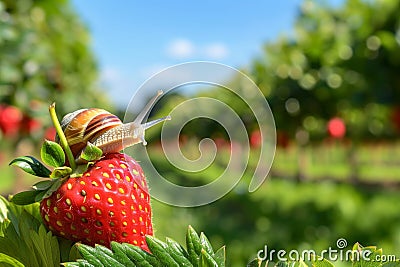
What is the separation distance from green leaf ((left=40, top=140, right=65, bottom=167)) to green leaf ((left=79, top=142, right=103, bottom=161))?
2 centimetres

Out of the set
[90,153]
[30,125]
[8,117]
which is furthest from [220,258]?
[30,125]

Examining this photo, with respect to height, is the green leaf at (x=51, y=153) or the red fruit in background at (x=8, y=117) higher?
the red fruit in background at (x=8, y=117)

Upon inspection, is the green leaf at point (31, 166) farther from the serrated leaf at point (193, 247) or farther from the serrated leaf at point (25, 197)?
the serrated leaf at point (193, 247)

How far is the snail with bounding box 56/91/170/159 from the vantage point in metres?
0.45

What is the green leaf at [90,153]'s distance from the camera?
1.47ft

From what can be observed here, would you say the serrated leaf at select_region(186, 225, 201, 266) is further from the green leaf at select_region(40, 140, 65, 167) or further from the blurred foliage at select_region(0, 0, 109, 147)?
the blurred foliage at select_region(0, 0, 109, 147)

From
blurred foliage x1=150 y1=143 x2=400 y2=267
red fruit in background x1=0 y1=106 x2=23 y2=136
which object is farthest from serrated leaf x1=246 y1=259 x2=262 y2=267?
red fruit in background x1=0 y1=106 x2=23 y2=136

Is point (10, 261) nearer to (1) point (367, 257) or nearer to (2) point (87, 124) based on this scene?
(2) point (87, 124)

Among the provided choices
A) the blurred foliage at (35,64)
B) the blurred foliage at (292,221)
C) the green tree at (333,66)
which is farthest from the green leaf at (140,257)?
the green tree at (333,66)

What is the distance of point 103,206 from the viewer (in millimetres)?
503

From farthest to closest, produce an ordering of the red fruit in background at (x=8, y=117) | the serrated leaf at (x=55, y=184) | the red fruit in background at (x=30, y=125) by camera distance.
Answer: the red fruit in background at (x=30, y=125)
the red fruit in background at (x=8, y=117)
the serrated leaf at (x=55, y=184)

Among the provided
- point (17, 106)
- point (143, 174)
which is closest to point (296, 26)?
point (17, 106)

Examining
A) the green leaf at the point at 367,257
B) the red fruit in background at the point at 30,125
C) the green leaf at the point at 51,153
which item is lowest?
the green leaf at the point at 367,257

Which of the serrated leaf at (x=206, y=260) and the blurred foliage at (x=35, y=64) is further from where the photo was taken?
the blurred foliage at (x=35, y=64)
